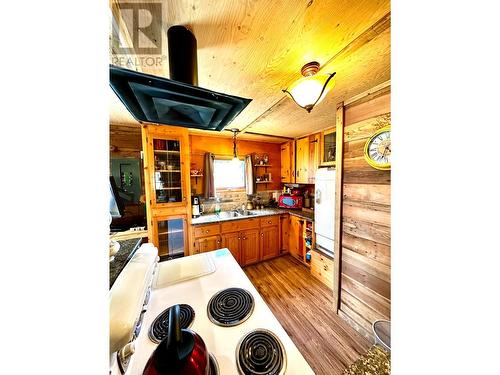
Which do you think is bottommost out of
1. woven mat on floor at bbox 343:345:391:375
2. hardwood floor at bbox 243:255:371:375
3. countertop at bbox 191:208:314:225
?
hardwood floor at bbox 243:255:371:375

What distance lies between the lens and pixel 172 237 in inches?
92.7

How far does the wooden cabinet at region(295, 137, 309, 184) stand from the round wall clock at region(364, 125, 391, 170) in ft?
4.76

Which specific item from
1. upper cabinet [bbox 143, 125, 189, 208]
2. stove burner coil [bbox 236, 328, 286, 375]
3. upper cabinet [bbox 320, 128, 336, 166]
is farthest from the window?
stove burner coil [bbox 236, 328, 286, 375]

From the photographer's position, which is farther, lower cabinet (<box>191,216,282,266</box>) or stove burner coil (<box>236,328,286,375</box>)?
lower cabinet (<box>191,216,282,266</box>)

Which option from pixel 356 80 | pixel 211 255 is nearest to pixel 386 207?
pixel 356 80

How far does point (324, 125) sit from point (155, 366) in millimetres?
2771

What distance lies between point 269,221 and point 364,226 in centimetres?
154

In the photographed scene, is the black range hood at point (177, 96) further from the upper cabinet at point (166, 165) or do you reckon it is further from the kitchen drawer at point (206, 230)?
the kitchen drawer at point (206, 230)

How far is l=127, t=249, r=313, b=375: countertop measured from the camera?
0.59 meters

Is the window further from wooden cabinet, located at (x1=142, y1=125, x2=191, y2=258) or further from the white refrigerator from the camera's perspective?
the white refrigerator

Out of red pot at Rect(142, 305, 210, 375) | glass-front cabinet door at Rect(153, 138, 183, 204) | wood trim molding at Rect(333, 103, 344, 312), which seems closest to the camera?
red pot at Rect(142, 305, 210, 375)

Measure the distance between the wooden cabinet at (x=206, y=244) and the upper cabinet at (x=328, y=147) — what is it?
2014mm
